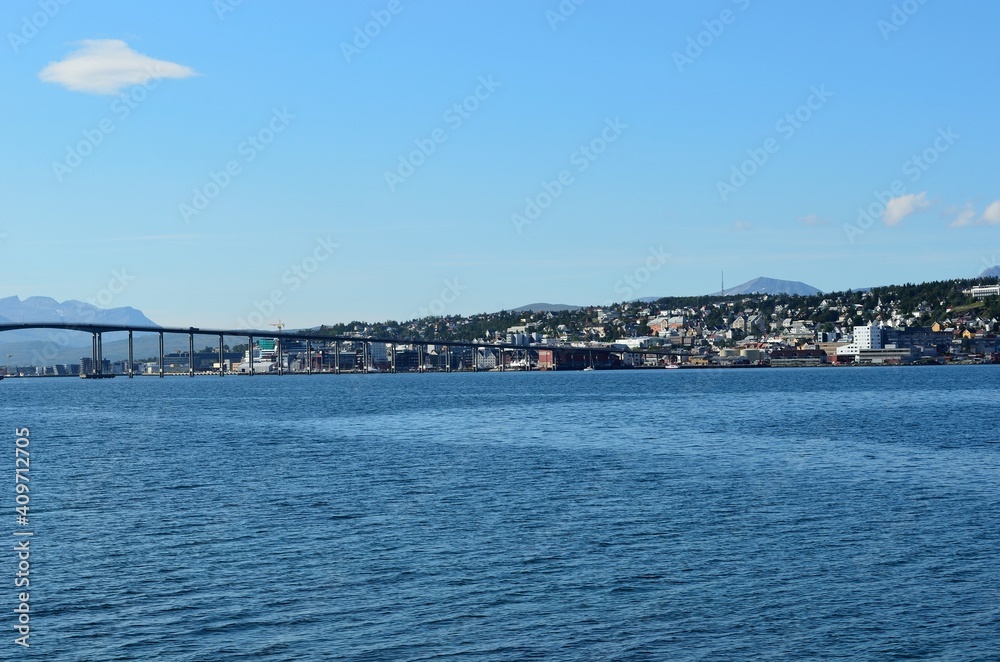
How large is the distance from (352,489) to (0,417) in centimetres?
6106

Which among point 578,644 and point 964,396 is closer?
point 578,644

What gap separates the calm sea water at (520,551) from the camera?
17.9 m

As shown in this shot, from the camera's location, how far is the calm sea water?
58.7 feet

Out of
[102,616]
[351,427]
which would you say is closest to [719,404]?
[351,427]

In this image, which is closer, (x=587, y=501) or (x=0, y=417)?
(x=587, y=501)

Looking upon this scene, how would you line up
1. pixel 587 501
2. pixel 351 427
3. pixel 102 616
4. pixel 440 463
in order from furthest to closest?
1. pixel 351 427
2. pixel 440 463
3. pixel 587 501
4. pixel 102 616

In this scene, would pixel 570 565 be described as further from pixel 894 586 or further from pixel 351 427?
pixel 351 427

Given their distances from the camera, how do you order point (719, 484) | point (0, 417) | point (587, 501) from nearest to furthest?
point (587, 501) < point (719, 484) < point (0, 417)

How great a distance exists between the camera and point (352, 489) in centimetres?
3478

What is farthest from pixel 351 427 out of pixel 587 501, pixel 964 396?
pixel 964 396

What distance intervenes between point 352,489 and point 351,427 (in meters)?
31.1

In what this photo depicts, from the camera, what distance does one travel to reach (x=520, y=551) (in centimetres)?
2412

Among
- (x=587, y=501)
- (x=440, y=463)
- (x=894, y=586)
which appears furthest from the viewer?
(x=440, y=463)

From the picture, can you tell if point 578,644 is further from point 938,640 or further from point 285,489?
point 285,489
